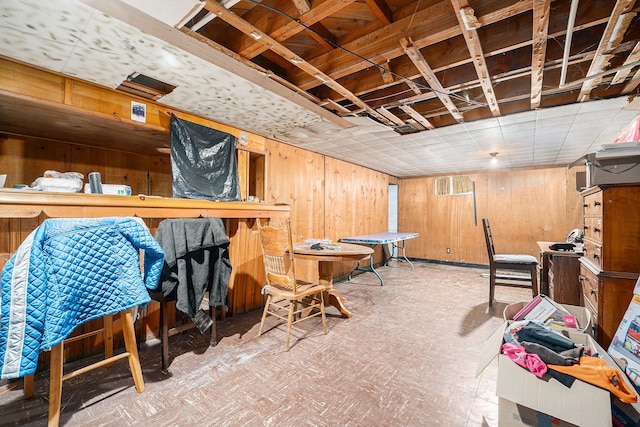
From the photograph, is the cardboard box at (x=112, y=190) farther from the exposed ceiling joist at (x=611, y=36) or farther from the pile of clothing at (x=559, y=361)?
the exposed ceiling joist at (x=611, y=36)

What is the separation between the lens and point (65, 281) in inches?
58.2

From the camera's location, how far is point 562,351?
1351mm

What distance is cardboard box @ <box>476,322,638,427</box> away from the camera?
1081 mm

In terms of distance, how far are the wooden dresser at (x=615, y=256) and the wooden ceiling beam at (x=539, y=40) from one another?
100 centimetres

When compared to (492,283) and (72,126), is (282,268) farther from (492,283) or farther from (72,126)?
(492,283)

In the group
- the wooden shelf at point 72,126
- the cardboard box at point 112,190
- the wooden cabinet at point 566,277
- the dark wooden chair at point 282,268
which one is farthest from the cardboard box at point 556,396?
the wooden shelf at point 72,126

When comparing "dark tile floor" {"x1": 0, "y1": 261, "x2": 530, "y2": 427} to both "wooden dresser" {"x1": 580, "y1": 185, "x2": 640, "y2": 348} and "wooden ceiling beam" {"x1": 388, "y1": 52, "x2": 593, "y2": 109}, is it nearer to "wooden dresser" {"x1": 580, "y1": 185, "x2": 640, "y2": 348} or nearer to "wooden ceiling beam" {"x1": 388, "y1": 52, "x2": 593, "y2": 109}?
"wooden dresser" {"x1": 580, "y1": 185, "x2": 640, "y2": 348}

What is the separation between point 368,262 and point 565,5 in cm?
518

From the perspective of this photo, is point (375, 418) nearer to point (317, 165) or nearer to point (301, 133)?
point (301, 133)

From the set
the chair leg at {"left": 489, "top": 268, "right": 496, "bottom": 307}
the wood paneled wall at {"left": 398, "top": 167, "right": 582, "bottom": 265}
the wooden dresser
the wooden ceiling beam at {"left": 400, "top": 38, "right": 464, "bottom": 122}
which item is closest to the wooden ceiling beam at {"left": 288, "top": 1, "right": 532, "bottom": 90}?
the wooden ceiling beam at {"left": 400, "top": 38, "right": 464, "bottom": 122}

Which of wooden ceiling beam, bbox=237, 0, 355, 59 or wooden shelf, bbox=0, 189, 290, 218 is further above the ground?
wooden ceiling beam, bbox=237, 0, 355, 59

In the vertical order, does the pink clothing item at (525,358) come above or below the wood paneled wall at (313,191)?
below

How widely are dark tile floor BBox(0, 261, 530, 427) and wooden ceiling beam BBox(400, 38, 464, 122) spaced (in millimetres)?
2356

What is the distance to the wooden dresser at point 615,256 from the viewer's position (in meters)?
1.61
